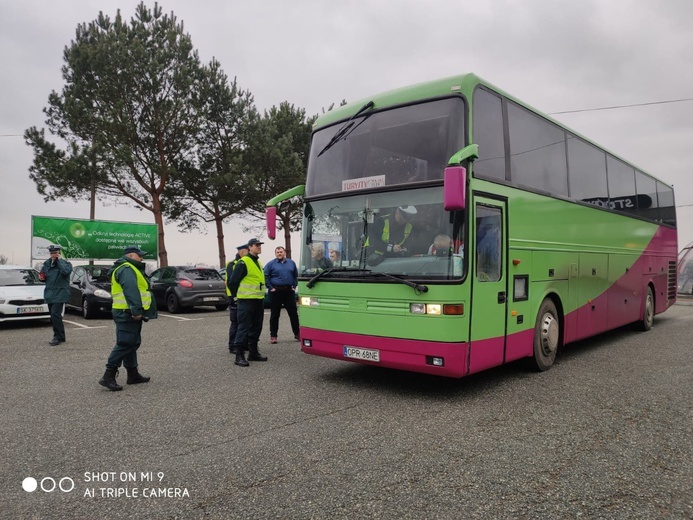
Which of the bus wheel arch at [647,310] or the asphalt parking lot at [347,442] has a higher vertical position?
the bus wheel arch at [647,310]

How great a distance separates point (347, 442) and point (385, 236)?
7.73ft

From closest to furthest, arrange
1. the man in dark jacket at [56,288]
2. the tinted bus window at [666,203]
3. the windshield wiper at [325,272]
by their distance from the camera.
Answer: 1. the windshield wiper at [325,272]
2. the man in dark jacket at [56,288]
3. the tinted bus window at [666,203]

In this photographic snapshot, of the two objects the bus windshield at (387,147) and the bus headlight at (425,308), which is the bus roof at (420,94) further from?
the bus headlight at (425,308)

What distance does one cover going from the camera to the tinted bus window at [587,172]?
8023 millimetres

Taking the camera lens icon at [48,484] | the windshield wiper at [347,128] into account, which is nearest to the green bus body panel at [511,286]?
the windshield wiper at [347,128]

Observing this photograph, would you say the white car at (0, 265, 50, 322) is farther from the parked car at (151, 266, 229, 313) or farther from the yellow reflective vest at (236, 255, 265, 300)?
the yellow reflective vest at (236, 255, 265, 300)

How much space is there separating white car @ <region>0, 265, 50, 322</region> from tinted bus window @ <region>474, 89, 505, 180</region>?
426 inches

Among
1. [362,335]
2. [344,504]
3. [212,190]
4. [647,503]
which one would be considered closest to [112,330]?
[362,335]

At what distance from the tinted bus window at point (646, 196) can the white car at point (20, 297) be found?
1344 centimetres

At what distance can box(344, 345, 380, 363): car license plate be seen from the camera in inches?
228

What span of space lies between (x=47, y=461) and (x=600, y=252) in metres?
8.25

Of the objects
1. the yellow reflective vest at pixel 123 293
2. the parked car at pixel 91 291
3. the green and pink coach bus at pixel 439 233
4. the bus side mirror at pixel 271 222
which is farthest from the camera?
the parked car at pixel 91 291

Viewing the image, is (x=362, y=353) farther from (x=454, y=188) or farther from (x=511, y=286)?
(x=454, y=188)

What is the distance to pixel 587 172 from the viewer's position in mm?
8500
